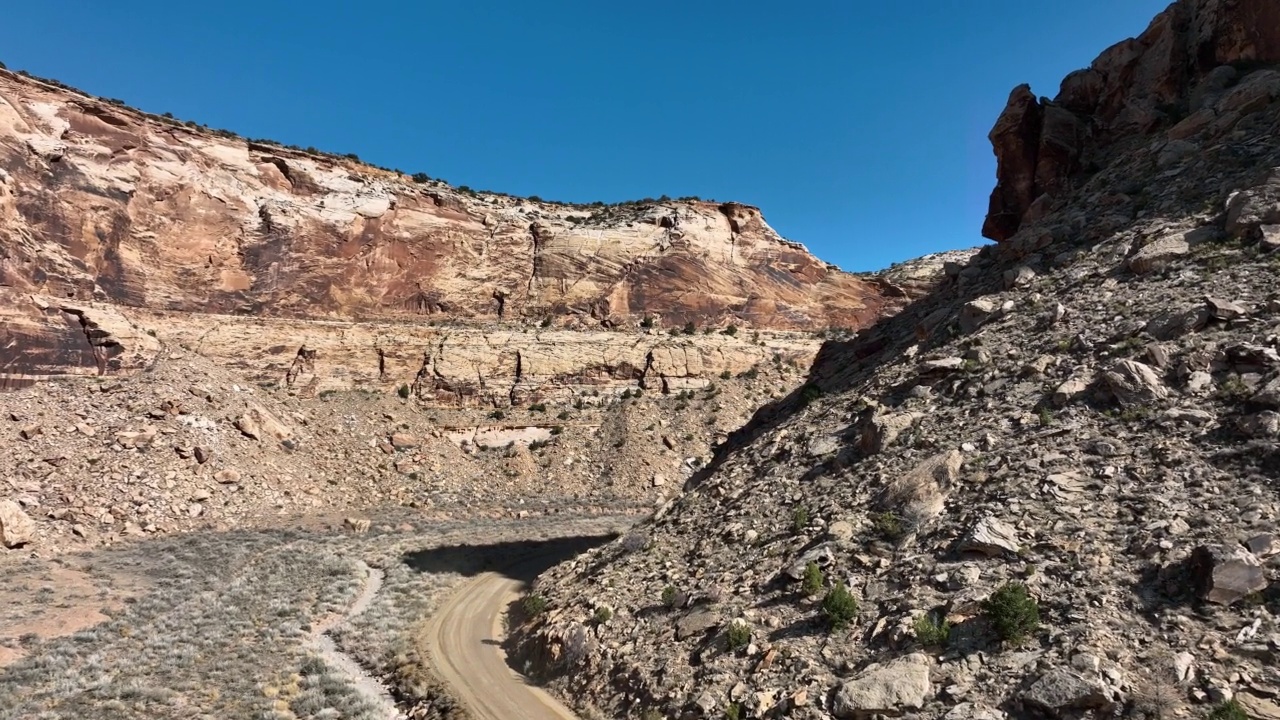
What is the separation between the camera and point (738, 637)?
11.4 metres

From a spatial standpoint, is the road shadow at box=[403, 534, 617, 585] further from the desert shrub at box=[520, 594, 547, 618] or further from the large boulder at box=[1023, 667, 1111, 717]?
the large boulder at box=[1023, 667, 1111, 717]

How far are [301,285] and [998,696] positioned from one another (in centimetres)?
4446

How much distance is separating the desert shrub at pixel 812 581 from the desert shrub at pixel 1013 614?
302cm

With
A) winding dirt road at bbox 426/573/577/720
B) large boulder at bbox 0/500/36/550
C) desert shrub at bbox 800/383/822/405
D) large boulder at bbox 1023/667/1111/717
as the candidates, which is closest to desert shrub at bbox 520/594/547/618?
winding dirt road at bbox 426/573/577/720

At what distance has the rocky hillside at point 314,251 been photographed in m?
34.1

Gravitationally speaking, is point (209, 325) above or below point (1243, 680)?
above

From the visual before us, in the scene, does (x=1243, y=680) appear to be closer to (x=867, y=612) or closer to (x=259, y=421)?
(x=867, y=612)

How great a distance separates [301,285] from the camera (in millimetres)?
42875

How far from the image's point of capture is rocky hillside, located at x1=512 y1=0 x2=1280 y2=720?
27.7 ft

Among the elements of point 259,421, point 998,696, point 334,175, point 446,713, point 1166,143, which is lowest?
point 446,713

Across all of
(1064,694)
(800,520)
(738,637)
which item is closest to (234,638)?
(738,637)

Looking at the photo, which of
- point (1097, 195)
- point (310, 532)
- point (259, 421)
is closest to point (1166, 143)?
point (1097, 195)

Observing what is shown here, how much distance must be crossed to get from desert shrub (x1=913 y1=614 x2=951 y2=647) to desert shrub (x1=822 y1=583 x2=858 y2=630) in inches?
45.8

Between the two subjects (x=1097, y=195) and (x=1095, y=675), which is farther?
(x=1097, y=195)
